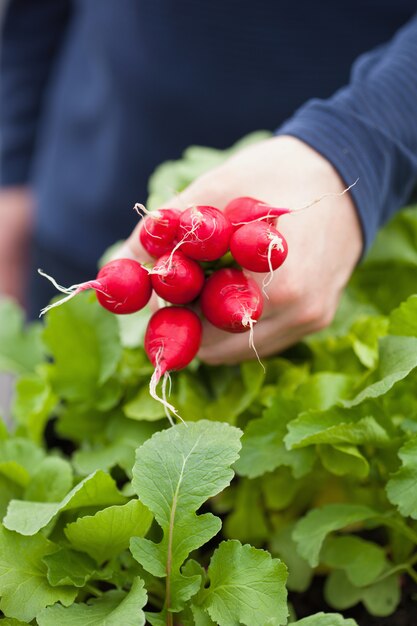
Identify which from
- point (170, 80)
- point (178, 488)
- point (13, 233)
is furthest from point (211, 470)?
point (13, 233)

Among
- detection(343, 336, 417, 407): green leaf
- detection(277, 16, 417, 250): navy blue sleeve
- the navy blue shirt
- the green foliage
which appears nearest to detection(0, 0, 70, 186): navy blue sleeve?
the navy blue shirt

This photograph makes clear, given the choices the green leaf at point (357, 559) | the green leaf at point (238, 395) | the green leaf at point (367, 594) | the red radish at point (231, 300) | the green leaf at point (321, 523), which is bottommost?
the green leaf at point (367, 594)

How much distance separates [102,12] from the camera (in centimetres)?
113

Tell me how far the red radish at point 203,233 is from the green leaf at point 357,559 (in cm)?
26

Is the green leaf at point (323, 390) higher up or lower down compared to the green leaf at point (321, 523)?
higher up

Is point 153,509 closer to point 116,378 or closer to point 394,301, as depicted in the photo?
point 116,378

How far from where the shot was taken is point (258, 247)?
0.48m

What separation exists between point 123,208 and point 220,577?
2.70 ft

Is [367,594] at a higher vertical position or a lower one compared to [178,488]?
lower

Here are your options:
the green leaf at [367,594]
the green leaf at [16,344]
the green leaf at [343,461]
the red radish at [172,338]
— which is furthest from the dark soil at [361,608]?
the green leaf at [16,344]

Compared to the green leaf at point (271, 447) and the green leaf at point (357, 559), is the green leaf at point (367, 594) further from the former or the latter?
the green leaf at point (271, 447)

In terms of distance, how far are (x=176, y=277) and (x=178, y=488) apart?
0.14 meters

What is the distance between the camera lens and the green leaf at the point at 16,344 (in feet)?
2.50

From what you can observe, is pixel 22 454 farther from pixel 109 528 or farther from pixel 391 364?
pixel 391 364
